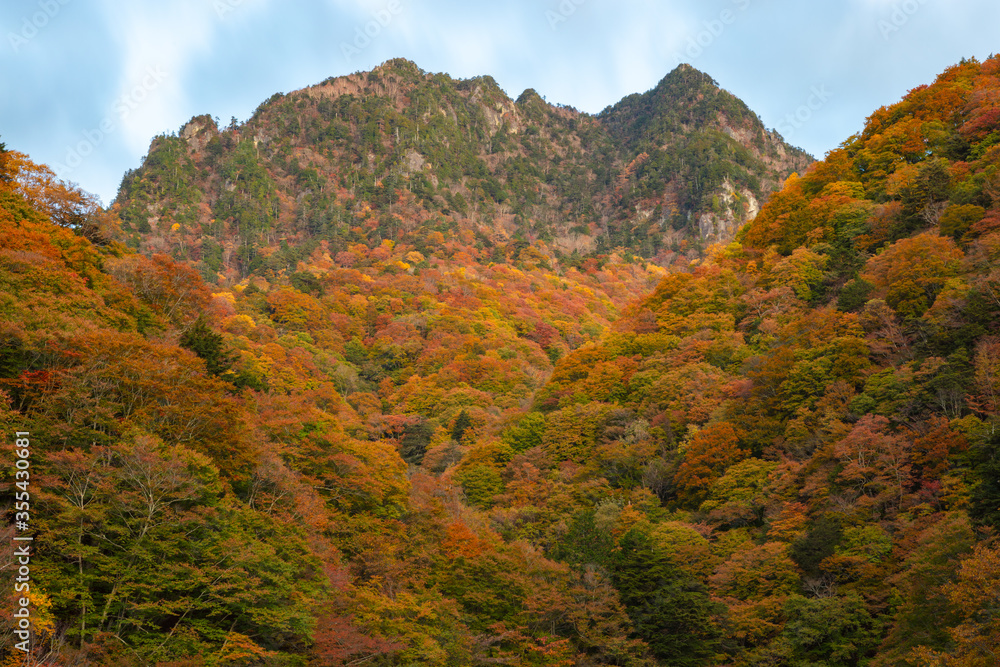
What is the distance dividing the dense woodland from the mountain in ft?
187

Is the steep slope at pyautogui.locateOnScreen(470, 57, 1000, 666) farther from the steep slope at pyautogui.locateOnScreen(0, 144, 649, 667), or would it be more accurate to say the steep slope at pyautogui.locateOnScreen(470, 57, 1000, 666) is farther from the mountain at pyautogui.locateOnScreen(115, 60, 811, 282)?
the mountain at pyautogui.locateOnScreen(115, 60, 811, 282)

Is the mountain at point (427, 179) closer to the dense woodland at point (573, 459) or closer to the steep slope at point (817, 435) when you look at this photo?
the dense woodland at point (573, 459)

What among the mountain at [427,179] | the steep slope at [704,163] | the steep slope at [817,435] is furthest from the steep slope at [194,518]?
the steep slope at [704,163]

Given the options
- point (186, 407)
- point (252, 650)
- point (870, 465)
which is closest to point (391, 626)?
point (252, 650)

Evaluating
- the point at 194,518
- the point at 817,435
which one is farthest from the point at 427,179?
the point at 194,518

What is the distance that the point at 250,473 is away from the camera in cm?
2853

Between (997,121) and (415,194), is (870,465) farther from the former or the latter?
(415,194)

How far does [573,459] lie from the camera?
46.4m

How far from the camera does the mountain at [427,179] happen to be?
12344 cm

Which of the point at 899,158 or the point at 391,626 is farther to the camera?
the point at 899,158

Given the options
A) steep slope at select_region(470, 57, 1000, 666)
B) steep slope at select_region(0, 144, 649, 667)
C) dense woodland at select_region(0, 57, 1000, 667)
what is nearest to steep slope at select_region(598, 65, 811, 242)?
dense woodland at select_region(0, 57, 1000, 667)

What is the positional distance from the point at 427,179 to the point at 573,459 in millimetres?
106265

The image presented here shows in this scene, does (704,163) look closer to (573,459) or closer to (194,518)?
(573,459)

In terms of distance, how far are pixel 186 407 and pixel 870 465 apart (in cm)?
2693
